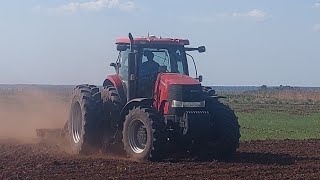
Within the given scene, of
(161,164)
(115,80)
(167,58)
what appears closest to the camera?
(161,164)

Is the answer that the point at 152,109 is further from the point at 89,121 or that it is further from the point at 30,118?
the point at 30,118

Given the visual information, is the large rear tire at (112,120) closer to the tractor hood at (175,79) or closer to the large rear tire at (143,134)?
the large rear tire at (143,134)

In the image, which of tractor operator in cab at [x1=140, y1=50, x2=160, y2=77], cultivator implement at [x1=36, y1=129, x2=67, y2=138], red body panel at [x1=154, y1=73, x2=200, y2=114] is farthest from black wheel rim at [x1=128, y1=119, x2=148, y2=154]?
cultivator implement at [x1=36, y1=129, x2=67, y2=138]

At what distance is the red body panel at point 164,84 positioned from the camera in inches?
592

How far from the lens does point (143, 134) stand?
591 inches

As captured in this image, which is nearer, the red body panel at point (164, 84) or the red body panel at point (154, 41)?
the red body panel at point (164, 84)

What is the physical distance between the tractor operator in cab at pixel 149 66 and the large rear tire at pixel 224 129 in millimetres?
1728

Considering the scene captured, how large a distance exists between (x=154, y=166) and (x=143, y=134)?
144 centimetres

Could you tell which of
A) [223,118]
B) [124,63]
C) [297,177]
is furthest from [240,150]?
[297,177]

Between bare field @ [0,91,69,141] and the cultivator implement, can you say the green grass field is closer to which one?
the cultivator implement

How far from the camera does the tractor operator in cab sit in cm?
1590

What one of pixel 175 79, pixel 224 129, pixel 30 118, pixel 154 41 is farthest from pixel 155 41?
pixel 30 118

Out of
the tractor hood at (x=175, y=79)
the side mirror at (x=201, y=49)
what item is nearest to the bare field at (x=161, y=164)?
the tractor hood at (x=175, y=79)

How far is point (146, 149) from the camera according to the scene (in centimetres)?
1452
